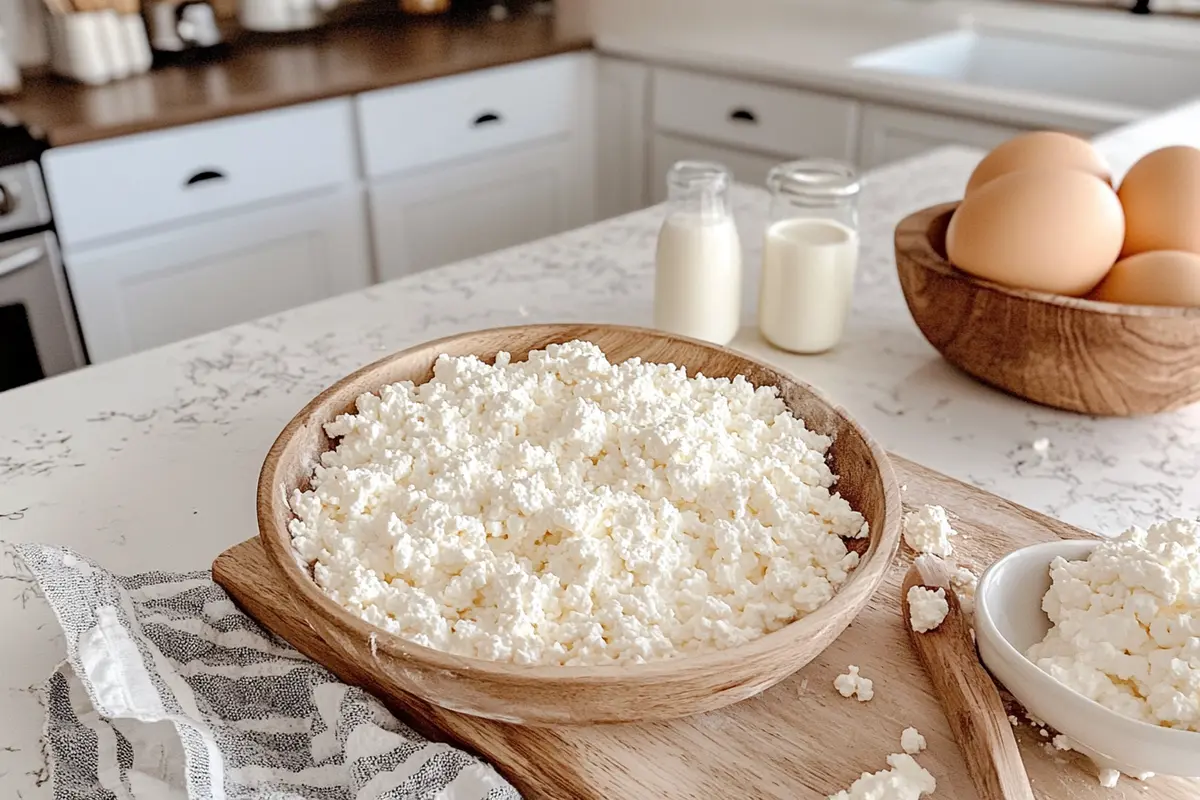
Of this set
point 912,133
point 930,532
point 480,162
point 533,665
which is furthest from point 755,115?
point 533,665

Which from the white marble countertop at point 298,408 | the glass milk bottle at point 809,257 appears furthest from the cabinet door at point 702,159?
the glass milk bottle at point 809,257

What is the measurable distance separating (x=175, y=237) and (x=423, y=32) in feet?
3.51

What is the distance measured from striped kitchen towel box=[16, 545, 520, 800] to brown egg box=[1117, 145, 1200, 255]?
775 millimetres

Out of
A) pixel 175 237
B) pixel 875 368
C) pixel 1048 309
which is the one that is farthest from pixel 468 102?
pixel 1048 309

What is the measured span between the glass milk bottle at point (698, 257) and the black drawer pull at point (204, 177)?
56.1 inches

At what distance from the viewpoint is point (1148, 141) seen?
1.66 m

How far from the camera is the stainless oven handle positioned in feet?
6.30

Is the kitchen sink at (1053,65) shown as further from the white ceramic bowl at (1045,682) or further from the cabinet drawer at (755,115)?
the white ceramic bowl at (1045,682)

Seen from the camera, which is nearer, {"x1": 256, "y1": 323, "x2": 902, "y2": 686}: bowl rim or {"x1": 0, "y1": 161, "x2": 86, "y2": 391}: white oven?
{"x1": 256, "y1": 323, "x2": 902, "y2": 686}: bowl rim

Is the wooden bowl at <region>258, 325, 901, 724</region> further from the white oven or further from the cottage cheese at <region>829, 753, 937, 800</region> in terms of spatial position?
the white oven

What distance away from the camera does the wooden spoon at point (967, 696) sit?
0.59m

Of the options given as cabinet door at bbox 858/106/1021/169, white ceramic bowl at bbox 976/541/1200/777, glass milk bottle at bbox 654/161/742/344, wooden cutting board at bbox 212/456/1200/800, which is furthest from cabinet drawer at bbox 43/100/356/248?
white ceramic bowl at bbox 976/541/1200/777

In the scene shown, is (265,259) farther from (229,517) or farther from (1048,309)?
(1048,309)

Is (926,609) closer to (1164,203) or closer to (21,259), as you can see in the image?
(1164,203)
